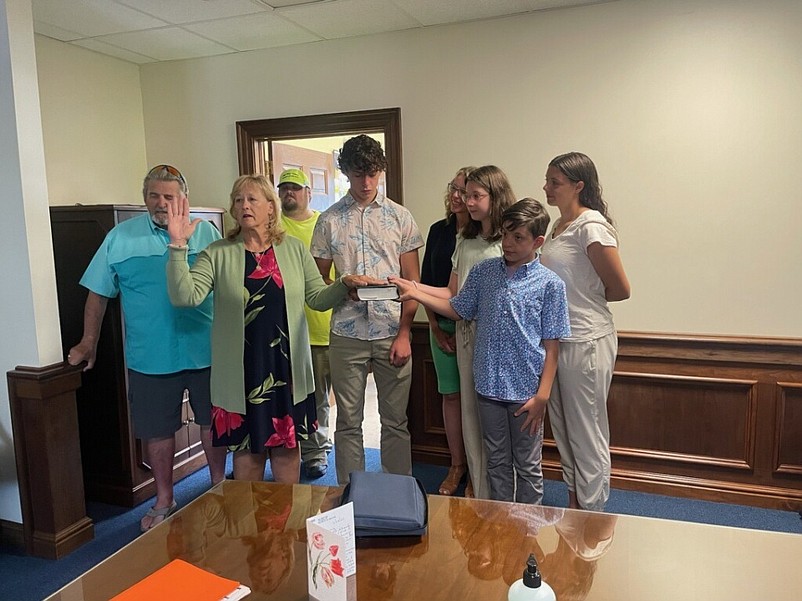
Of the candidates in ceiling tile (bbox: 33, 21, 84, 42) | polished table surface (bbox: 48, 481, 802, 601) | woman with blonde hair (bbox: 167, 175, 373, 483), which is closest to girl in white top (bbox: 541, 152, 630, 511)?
woman with blonde hair (bbox: 167, 175, 373, 483)

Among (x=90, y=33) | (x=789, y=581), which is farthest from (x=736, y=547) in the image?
(x=90, y=33)

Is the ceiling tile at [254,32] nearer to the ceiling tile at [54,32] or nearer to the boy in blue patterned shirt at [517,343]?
the ceiling tile at [54,32]

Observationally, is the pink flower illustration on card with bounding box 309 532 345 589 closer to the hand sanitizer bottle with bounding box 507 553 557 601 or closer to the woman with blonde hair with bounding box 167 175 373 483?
the hand sanitizer bottle with bounding box 507 553 557 601

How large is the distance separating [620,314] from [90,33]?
297 cm

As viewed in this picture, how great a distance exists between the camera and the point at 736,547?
4.25ft

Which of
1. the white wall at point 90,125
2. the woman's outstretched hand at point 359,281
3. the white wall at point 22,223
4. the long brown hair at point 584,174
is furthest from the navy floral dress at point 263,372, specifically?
the white wall at point 90,125

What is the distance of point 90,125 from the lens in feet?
11.5

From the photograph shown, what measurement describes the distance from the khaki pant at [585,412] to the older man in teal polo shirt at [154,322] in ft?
4.57

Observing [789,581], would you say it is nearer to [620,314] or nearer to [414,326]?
[620,314]

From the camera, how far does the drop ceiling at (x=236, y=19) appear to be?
9.23ft

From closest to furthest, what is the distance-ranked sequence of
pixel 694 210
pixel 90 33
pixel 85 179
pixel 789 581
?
pixel 789 581 < pixel 694 210 < pixel 90 33 < pixel 85 179

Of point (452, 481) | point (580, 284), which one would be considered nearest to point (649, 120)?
point (580, 284)

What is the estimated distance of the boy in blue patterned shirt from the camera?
2.16 metres

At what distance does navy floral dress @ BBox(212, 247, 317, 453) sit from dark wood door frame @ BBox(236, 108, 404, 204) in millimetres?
1268
